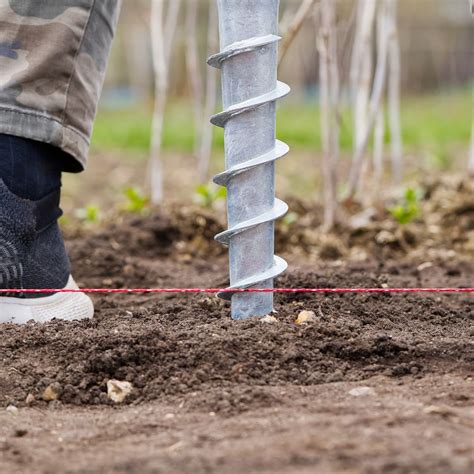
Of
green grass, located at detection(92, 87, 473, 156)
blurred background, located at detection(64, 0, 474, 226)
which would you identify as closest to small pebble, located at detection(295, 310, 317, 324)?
blurred background, located at detection(64, 0, 474, 226)

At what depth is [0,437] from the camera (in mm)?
1359

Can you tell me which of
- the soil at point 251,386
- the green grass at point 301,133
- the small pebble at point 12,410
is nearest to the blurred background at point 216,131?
the green grass at point 301,133

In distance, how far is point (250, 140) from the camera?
1.73m

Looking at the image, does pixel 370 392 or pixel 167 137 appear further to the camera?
pixel 167 137

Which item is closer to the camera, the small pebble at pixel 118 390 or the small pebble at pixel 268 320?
the small pebble at pixel 118 390

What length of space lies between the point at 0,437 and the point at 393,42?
3136 mm

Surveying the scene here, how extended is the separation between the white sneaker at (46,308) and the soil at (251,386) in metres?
0.08

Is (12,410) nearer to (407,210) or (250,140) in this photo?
(250,140)

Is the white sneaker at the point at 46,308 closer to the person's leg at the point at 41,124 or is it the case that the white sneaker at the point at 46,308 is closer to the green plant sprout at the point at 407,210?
the person's leg at the point at 41,124

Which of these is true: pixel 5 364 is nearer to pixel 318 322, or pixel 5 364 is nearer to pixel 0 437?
pixel 0 437

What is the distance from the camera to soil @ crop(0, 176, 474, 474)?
1176 mm

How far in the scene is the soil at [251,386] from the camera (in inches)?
46.3

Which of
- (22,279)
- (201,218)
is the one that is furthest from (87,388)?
(201,218)

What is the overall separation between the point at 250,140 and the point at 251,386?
20.5 inches
